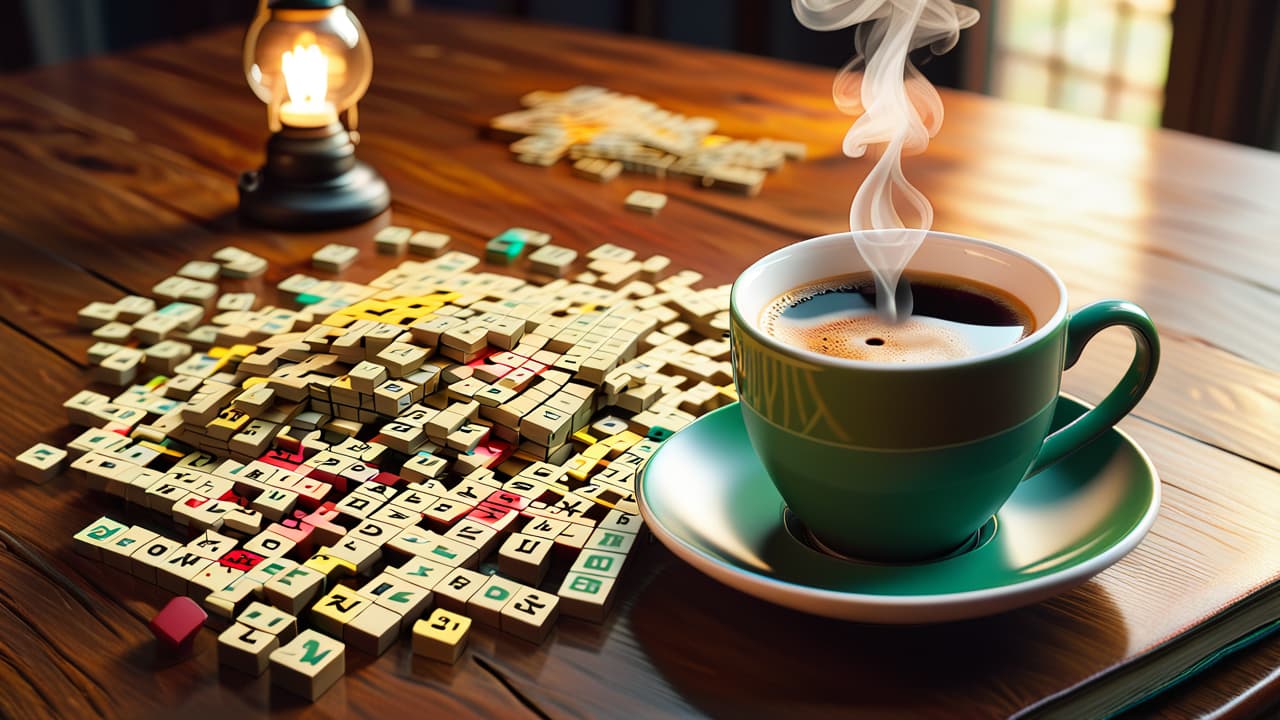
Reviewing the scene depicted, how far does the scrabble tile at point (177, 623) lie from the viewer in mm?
625

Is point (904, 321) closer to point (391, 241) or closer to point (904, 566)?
point (904, 566)

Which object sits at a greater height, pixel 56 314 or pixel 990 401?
pixel 990 401

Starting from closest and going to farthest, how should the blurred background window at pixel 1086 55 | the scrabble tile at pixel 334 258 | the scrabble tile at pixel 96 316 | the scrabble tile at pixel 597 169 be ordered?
the scrabble tile at pixel 96 316 < the scrabble tile at pixel 334 258 < the scrabble tile at pixel 597 169 < the blurred background window at pixel 1086 55

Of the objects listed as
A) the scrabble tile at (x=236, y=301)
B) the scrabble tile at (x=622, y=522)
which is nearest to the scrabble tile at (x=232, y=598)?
the scrabble tile at (x=622, y=522)

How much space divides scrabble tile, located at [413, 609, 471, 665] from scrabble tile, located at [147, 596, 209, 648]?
119 mm

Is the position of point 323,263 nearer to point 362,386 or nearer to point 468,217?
point 468,217

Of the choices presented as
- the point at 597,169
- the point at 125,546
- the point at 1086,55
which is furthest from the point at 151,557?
the point at 1086,55

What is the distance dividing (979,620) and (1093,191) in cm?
80

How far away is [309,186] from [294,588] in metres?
0.73

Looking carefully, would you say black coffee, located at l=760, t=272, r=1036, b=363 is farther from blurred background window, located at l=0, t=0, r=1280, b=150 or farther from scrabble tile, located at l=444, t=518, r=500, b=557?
blurred background window, located at l=0, t=0, r=1280, b=150

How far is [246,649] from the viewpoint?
0.61 m

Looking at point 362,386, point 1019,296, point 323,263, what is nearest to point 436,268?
point 323,263

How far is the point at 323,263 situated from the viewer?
115 cm

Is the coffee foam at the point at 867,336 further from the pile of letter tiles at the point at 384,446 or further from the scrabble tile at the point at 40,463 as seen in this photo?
the scrabble tile at the point at 40,463
